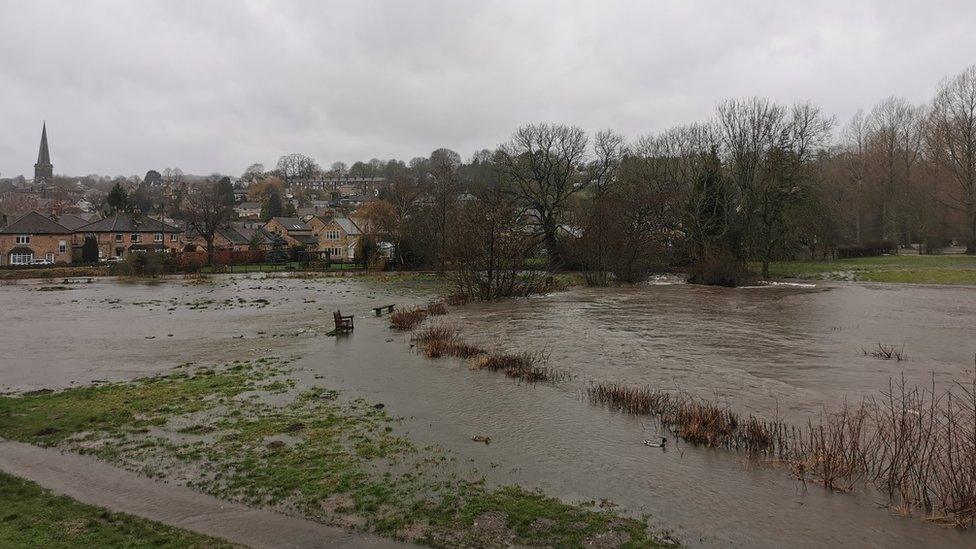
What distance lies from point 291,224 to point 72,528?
9426cm

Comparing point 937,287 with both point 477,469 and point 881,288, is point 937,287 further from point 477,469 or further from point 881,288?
point 477,469

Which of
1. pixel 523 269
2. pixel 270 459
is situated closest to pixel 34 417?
pixel 270 459

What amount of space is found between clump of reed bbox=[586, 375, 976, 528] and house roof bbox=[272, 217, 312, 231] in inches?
3544

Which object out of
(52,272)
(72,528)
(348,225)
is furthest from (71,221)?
(72,528)

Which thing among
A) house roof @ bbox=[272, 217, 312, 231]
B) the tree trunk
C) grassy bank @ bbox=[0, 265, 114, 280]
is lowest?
grassy bank @ bbox=[0, 265, 114, 280]

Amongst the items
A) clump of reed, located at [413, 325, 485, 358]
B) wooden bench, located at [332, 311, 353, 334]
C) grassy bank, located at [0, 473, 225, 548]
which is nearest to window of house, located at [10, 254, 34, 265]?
wooden bench, located at [332, 311, 353, 334]

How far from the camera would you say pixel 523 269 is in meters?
37.1

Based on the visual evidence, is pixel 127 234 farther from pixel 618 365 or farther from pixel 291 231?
pixel 618 365

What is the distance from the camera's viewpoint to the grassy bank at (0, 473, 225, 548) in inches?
251

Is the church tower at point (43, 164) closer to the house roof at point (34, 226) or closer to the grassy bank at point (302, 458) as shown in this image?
the house roof at point (34, 226)

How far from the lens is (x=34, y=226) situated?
7350 centimetres

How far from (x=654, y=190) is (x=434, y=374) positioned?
41571 mm

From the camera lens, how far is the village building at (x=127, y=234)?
77.2 metres

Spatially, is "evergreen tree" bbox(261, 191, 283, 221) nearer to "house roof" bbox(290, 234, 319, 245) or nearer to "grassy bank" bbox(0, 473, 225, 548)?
"house roof" bbox(290, 234, 319, 245)
